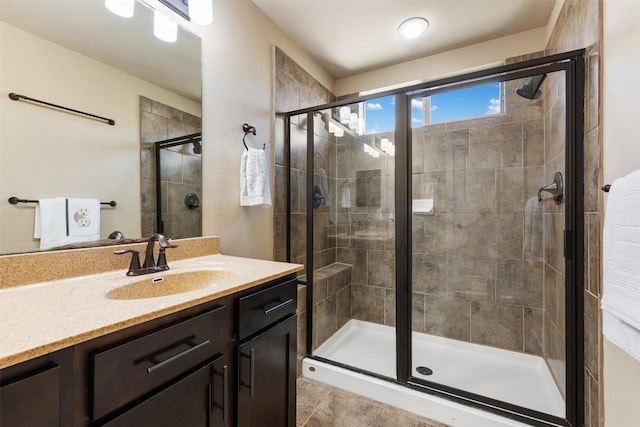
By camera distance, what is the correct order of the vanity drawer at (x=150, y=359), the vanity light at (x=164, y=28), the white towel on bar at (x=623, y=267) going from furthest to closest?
the vanity light at (x=164, y=28)
the white towel on bar at (x=623, y=267)
the vanity drawer at (x=150, y=359)

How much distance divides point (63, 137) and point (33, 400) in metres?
0.88

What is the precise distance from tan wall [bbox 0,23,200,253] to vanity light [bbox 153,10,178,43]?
0.90ft

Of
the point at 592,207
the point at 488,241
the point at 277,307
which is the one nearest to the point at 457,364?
the point at 488,241

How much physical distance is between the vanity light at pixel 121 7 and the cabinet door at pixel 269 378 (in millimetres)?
1430

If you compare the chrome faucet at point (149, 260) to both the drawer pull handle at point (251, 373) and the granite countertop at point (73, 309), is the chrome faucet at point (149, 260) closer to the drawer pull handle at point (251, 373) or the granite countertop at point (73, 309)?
the granite countertop at point (73, 309)

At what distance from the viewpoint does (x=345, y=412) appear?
1546 mm

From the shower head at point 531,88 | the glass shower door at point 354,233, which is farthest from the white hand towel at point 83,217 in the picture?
the shower head at point 531,88

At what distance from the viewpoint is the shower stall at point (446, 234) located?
1.60m

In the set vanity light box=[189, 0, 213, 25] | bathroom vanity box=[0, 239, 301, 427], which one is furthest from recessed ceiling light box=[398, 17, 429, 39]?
bathroom vanity box=[0, 239, 301, 427]

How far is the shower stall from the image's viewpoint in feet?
5.26

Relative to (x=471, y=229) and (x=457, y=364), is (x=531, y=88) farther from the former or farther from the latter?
(x=457, y=364)

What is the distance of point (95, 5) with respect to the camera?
3.46 ft

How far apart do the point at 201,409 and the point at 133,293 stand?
1.53ft

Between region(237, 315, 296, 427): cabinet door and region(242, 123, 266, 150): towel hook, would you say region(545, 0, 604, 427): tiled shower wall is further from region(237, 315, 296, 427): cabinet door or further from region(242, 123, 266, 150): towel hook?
region(242, 123, 266, 150): towel hook
